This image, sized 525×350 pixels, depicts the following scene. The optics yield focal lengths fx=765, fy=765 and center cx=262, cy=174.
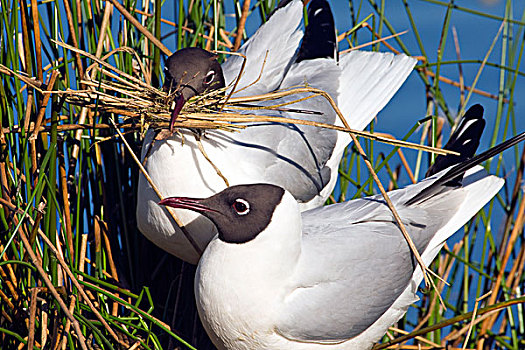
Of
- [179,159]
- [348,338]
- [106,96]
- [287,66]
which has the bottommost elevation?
[348,338]

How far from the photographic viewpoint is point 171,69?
2.12 meters

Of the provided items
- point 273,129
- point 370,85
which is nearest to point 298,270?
point 273,129

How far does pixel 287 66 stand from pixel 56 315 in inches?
46.7

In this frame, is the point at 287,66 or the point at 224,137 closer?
the point at 224,137

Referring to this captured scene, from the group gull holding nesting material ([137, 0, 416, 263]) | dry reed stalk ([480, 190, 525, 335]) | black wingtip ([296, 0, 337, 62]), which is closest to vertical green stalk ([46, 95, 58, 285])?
gull holding nesting material ([137, 0, 416, 263])

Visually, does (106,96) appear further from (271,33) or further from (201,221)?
(271,33)

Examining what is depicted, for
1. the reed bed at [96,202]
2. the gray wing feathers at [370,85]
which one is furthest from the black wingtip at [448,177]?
the gray wing feathers at [370,85]

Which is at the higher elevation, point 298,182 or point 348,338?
point 298,182

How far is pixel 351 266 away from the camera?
2.00 metres

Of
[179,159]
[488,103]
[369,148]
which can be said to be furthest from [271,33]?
[488,103]

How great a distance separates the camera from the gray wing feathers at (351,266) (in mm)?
1917

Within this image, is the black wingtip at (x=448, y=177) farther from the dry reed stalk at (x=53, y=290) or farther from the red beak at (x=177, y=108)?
the dry reed stalk at (x=53, y=290)

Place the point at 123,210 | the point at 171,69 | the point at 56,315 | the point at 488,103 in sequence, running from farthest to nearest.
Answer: the point at 488,103 → the point at 123,210 → the point at 171,69 → the point at 56,315

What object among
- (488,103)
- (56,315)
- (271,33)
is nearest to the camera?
(56,315)
